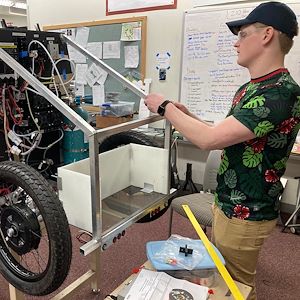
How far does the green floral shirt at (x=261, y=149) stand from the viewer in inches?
42.4

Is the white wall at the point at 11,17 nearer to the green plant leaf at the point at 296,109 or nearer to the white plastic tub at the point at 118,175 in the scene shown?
the white plastic tub at the point at 118,175

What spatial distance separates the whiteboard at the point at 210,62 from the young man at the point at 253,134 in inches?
70.2

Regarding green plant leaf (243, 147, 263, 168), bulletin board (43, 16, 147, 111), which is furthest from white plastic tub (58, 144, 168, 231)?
bulletin board (43, 16, 147, 111)

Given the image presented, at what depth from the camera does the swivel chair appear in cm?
207

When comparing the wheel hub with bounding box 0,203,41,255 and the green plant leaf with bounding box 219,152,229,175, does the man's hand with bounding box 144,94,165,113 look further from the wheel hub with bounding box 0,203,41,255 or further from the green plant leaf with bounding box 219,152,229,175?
the wheel hub with bounding box 0,203,41,255

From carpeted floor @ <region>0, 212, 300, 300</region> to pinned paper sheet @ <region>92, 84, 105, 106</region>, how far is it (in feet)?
5.56

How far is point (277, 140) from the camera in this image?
1149 mm

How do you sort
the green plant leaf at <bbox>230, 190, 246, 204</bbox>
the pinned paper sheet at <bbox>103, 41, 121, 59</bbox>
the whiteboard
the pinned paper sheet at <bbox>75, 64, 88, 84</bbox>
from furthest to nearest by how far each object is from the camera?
the pinned paper sheet at <bbox>75, 64, 88, 84</bbox> < the pinned paper sheet at <bbox>103, 41, 121, 59</bbox> < the whiteboard < the green plant leaf at <bbox>230, 190, 246, 204</bbox>

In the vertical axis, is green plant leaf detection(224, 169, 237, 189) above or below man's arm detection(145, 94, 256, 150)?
below

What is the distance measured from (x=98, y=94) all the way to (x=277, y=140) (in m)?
2.97

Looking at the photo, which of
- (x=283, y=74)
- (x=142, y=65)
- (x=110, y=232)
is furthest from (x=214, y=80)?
(x=110, y=232)

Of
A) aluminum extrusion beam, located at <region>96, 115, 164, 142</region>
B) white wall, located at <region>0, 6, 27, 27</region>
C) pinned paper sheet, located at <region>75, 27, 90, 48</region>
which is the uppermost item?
white wall, located at <region>0, 6, 27, 27</region>

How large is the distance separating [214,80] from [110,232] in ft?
7.56

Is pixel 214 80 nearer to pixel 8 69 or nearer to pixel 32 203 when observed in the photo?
pixel 8 69
